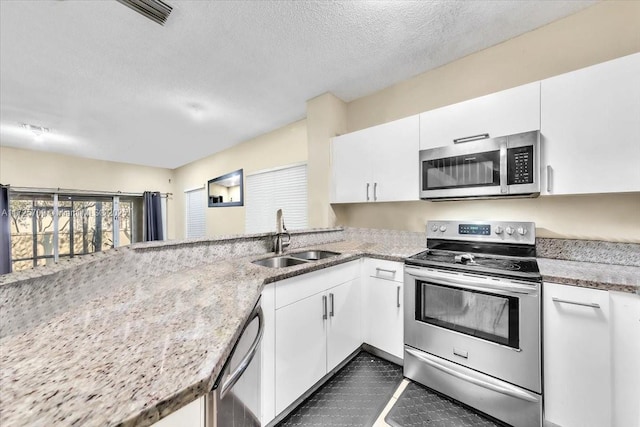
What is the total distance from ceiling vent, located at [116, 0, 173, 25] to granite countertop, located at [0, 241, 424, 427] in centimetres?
165

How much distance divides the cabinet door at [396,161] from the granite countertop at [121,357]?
5.16ft

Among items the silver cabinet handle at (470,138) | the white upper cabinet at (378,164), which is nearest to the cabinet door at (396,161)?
the white upper cabinet at (378,164)

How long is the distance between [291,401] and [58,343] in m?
1.21

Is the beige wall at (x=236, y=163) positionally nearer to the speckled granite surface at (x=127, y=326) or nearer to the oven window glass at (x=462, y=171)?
the oven window glass at (x=462, y=171)

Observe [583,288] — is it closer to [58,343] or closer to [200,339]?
[200,339]

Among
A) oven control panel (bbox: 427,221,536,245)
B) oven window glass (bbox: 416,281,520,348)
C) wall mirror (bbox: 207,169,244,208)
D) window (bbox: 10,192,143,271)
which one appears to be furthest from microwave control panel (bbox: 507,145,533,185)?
window (bbox: 10,192,143,271)

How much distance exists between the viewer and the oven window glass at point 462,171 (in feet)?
5.50

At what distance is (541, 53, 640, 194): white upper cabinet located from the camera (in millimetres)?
1314

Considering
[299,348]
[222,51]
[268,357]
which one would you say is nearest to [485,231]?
[299,348]

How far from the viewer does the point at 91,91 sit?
8.14 feet

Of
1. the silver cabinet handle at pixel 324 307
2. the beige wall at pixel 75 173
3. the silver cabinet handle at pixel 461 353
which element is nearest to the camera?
the silver cabinet handle at pixel 461 353

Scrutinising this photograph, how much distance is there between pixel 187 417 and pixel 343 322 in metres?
1.47

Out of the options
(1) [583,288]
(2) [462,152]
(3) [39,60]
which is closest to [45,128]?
(3) [39,60]

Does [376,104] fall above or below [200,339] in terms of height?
above
